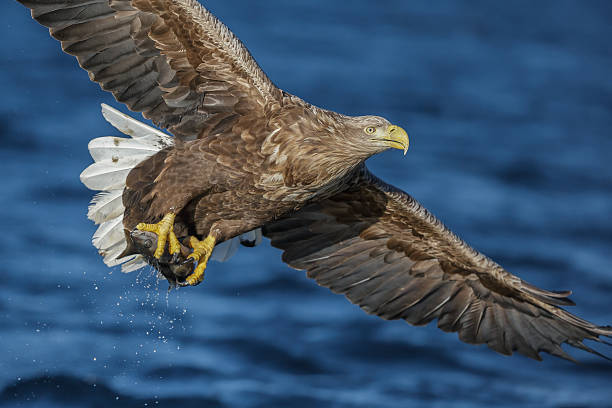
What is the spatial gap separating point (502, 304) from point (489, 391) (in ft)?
9.82

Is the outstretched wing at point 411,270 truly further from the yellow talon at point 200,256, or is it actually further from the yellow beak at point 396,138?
the yellow talon at point 200,256

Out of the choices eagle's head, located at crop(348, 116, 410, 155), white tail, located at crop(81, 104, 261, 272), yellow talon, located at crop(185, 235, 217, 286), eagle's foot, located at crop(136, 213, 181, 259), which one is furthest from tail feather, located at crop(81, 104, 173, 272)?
eagle's head, located at crop(348, 116, 410, 155)

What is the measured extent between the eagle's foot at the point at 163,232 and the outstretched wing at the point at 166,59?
549 mm

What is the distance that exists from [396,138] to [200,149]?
1.17 meters

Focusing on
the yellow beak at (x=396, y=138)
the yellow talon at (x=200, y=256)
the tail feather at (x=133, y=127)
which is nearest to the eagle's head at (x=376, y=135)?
the yellow beak at (x=396, y=138)

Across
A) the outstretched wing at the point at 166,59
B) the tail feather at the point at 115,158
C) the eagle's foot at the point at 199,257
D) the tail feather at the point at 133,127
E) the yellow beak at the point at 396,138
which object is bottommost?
the eagle's foot at the point at 199,257

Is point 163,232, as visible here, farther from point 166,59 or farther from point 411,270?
point 411,270

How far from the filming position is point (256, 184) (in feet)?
20.6

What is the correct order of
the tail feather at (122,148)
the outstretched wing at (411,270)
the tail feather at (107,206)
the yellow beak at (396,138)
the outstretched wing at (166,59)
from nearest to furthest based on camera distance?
the yellow beak at (396,138) → the outstretched wing at (166,59) → the tail feather at (122,148) → the tail feather at (107,206) → the outstretched wing at (411,270)

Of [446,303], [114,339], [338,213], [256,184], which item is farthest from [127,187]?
[114,339]

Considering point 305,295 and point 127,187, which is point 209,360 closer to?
point 305,295

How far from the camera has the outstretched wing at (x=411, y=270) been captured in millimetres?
7246

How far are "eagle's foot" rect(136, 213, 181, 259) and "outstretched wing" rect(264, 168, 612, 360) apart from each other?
4.48ft

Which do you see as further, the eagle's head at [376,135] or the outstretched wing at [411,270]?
the outstretched wing at [411,270]
